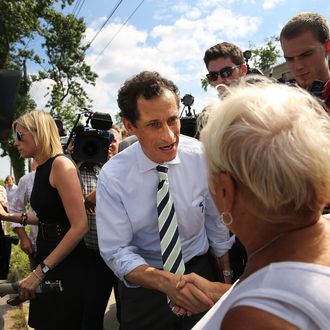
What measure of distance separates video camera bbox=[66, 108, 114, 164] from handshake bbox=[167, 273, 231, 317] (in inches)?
75.7

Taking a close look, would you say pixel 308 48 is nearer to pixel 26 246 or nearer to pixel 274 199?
pixel 274 199

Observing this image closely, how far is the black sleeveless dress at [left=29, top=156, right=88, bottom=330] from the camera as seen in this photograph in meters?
2.59

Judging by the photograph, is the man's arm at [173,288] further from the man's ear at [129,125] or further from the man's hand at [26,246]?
the man's hand at [26,246]

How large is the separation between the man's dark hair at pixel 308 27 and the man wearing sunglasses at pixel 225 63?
845 millimetres

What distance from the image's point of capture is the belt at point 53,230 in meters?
2.66

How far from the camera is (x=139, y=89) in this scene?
2.19 m

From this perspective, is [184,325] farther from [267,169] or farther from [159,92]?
[267,169]

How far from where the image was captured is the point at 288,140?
92 cm

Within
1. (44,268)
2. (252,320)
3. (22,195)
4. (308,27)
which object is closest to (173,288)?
(252,320)

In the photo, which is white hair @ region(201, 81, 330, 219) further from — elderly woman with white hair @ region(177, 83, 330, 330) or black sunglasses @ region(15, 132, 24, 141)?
black sunglasses @ region(15, 132, 24, 141)

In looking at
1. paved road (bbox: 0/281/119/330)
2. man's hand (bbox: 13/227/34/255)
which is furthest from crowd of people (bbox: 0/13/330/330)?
paved road (bbox: 0/281/119/330)

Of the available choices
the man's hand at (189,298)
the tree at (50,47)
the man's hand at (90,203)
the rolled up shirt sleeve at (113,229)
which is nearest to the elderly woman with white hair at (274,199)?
the man's hand at (189,298)

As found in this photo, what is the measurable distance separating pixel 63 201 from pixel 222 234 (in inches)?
38.0

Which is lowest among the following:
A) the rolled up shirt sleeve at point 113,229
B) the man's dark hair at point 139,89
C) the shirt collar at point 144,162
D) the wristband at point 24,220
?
the wristband at point 24,220
